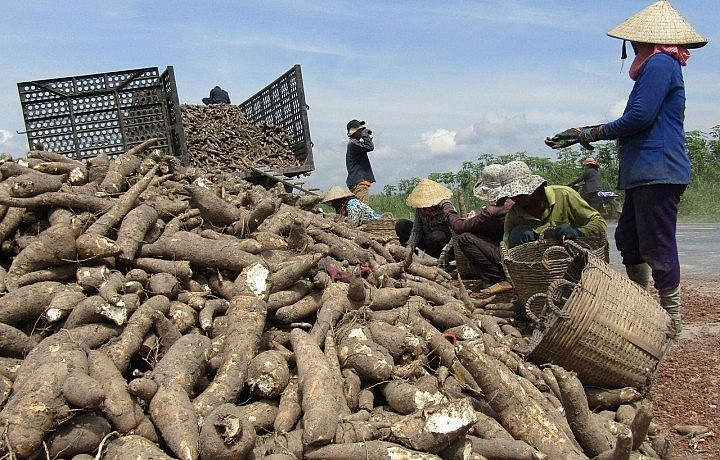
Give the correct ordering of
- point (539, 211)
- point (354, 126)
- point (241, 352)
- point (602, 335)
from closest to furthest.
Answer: point (241, 352), point (602, 335), point (539, 211), point (354, 126)

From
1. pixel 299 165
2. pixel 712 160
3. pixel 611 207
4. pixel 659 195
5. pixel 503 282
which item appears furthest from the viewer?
pixel 712 160

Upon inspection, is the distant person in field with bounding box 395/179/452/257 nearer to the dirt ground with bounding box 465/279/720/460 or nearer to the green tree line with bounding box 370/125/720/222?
the dirt ground with bounding box 465/279/720/460

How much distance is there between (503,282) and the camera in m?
5.30

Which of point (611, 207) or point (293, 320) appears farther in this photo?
point (611, 207)

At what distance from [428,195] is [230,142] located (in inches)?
186

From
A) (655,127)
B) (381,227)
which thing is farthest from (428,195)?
(655,127)

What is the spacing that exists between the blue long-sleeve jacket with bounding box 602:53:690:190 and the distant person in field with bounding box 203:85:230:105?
30.1ft

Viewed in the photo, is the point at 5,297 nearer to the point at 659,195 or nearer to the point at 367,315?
the point at 367,315

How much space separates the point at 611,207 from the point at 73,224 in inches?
494

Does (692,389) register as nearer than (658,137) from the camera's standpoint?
Yes

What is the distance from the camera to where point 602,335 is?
127 inches

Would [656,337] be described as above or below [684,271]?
above

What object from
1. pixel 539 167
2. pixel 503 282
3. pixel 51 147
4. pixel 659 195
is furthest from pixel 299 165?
pixel 539 167

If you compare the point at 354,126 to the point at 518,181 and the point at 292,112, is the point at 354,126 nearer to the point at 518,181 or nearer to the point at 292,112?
the point at 292,112
